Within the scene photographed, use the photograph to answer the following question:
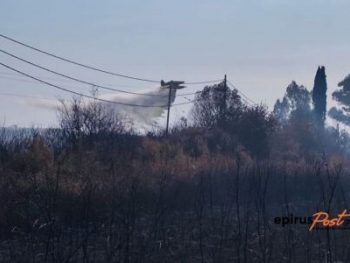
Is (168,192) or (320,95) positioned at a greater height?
(320,95)

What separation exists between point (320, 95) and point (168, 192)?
34589 mm

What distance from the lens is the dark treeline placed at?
8.73 m

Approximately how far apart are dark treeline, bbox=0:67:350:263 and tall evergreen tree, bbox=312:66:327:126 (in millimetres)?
10499

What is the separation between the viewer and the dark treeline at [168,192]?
8.73 meters

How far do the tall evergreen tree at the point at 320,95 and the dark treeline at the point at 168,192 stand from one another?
1050 cm

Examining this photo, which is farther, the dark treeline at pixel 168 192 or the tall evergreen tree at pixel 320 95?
the tall evergreen tree at pixel 320 95

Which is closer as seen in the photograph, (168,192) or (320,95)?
(168,192)

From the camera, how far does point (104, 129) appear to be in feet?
88.5

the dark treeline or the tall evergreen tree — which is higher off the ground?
the tall evergreen tree

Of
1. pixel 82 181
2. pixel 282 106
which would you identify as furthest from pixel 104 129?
pixel 282 106

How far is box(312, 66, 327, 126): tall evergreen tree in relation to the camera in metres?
47.4

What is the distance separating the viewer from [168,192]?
15.7m

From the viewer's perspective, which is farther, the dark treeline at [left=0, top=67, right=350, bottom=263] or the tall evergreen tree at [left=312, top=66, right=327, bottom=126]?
the tall evergreen tree at [left=312, top=66, right=327, bottom=126]

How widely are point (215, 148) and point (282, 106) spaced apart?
3083cm
